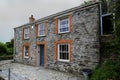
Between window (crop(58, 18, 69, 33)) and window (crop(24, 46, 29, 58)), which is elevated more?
window (crop(58, 18, 69, 33))

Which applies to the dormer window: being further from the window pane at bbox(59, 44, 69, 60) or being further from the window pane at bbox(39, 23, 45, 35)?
the window pane at bbox(39, 23, 45, 35)

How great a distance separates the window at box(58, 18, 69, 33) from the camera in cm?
1290

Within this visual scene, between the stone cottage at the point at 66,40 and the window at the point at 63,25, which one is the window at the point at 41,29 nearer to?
the stone cottage at the point at 66,40

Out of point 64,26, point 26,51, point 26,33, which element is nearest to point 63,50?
point 64,26

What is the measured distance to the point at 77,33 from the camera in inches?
461

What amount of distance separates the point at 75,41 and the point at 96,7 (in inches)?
130

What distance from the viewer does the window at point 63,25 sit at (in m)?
12.9

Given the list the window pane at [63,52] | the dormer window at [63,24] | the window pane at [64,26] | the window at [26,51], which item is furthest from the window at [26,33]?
the window pane at [63,52]

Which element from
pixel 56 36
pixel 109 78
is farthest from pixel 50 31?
pixel 109 78

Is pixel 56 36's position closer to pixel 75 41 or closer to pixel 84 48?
pixel 75 41

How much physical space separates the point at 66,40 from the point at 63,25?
1.60m

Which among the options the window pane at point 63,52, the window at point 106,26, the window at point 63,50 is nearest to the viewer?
the window at point 106,26

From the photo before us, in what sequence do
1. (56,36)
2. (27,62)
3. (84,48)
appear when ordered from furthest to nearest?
(27,62) < (56,36) < (84,48)

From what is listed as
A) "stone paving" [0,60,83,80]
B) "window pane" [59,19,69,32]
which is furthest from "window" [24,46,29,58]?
"window pane" [59,19,69,32]
